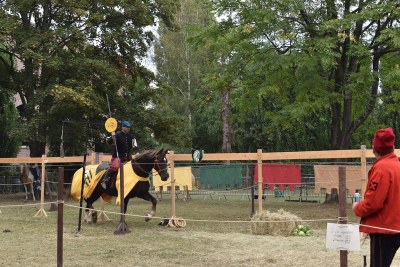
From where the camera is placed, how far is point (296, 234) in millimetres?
10828

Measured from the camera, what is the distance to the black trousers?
4906mm

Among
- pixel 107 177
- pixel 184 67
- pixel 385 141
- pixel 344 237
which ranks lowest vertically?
pixel 344 237

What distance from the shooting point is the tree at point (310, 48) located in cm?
1628

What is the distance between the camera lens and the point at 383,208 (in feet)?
16.1

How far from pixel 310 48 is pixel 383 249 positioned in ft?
40.3

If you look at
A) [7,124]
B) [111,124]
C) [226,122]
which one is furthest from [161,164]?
[226,122]

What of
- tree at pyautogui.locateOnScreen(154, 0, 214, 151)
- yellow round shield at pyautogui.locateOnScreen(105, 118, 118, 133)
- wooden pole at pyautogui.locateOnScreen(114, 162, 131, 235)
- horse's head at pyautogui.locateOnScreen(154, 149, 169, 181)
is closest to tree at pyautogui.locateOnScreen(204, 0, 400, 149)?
horse's head at pyautogui.locateOnScreen(154, 149, 169, 181)

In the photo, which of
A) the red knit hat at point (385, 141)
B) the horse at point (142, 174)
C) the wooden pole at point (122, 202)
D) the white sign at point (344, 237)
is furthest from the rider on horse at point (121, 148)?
the red knit hat at point (385, 141)

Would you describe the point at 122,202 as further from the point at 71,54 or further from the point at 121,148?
the point at 71,54

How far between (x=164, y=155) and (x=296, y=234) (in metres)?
3.56

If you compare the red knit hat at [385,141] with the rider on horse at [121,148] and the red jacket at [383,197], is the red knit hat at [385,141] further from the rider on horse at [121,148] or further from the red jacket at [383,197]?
the rider on horse at [121,148]

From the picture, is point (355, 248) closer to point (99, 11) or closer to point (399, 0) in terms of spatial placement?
point (399, 0)

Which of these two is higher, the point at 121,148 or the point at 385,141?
the point at 121,148

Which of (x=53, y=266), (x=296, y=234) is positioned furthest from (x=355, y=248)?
(x=296, y=234)
